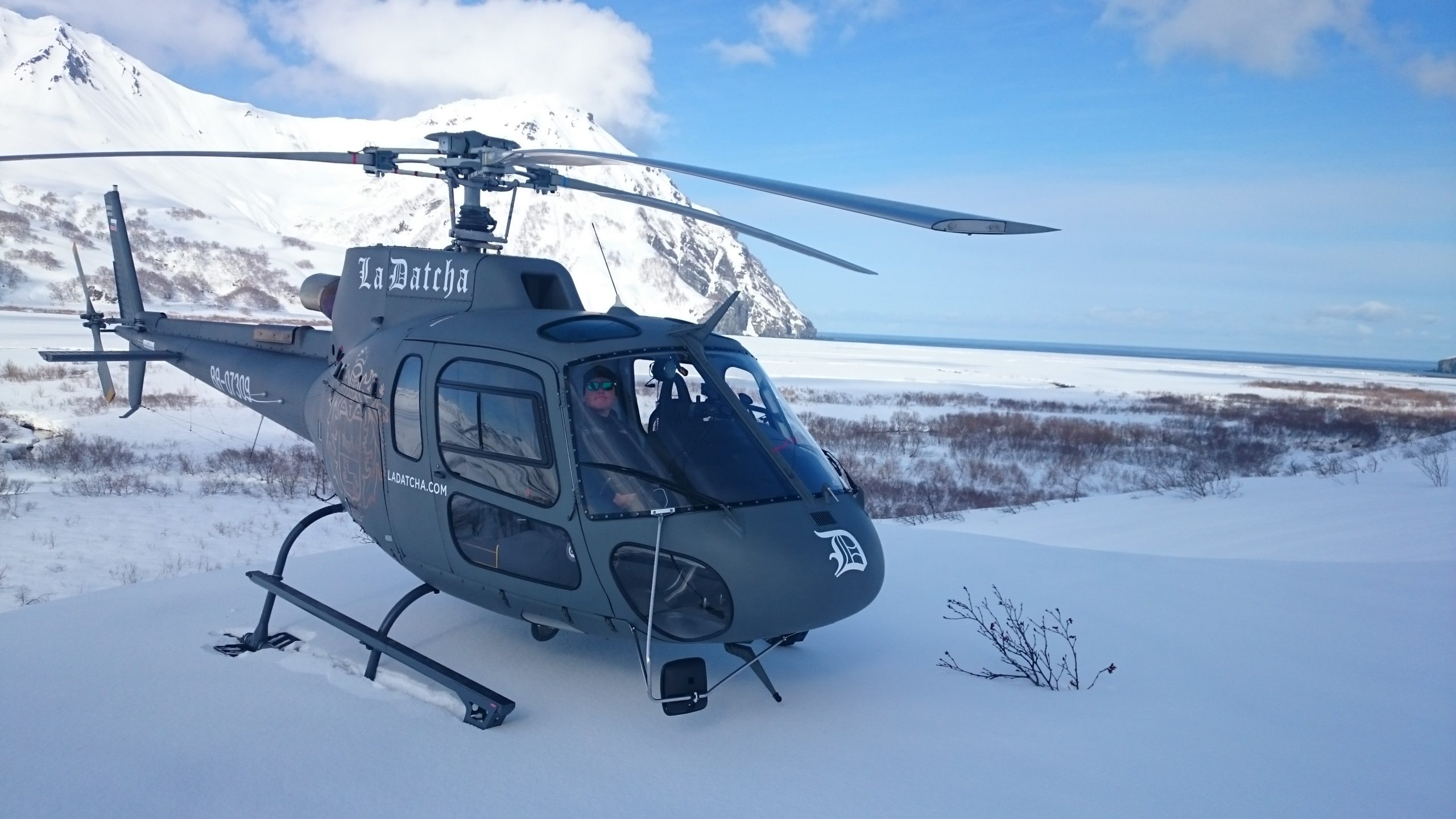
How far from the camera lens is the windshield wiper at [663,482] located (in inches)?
156

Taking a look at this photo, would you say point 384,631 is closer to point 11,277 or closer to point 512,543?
point 512,543

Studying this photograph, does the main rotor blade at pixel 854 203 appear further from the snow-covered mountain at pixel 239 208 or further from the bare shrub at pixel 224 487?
the snow-covered mountain at pixel 239 208

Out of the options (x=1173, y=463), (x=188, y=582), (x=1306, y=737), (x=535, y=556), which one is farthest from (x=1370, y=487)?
(x=188, y=582)

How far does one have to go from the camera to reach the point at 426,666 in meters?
4.42

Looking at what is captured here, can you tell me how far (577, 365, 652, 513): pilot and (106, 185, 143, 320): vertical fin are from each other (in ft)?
23.8

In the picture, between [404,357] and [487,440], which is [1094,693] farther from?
[404,357]

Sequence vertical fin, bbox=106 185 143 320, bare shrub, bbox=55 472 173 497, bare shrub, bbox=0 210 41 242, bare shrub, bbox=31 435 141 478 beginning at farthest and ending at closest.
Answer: bare shrub, bbox=0 210 41 242
bare shrub, bbox=31 435 141 478
bare shrub, bbox=55 472 173 497
vertical fin, bbox=106 185 143 320

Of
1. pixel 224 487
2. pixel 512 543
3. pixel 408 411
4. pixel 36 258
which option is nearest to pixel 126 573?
pixel 224 487

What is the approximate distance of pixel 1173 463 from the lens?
54.6 feet

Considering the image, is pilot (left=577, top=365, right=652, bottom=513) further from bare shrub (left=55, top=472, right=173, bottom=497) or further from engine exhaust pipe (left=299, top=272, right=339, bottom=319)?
bare shrub (left=55, top=472, right=173, bottom=497)

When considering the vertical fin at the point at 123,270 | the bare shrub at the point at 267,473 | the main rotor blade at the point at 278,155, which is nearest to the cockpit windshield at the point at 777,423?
the main rotor blade at the point at 278,155

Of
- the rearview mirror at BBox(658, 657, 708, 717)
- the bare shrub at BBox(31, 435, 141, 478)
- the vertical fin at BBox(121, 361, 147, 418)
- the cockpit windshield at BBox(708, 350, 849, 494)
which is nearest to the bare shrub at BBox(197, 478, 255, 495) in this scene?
the vertical fin at BBox(121, 361, 147, 418)

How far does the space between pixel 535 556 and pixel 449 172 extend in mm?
2502

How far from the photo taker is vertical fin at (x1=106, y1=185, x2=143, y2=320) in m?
9.07
